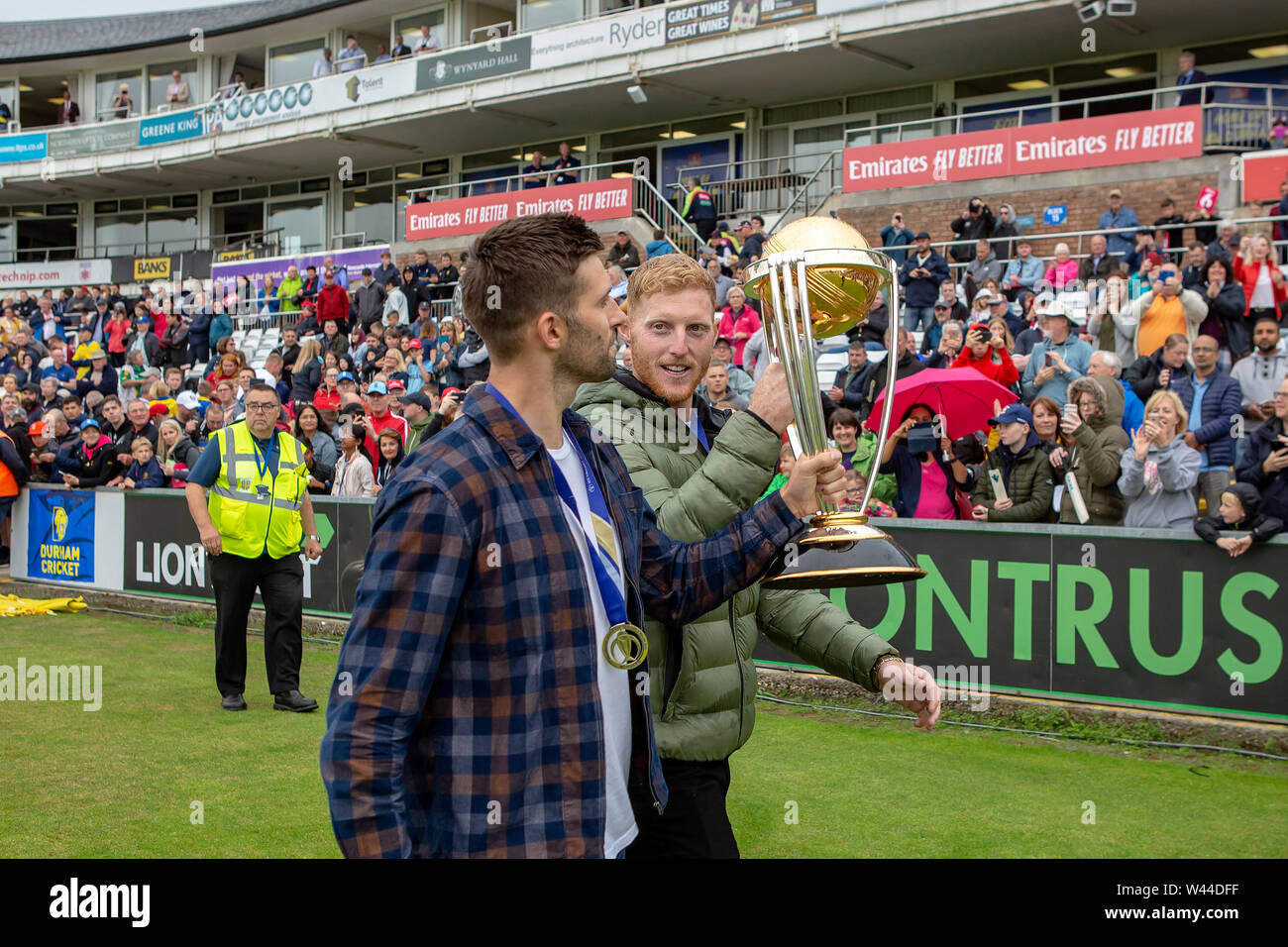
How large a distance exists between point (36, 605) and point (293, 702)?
648 cm

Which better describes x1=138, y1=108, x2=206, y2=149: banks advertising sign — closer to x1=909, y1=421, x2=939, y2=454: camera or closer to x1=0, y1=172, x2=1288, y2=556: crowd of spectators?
x1=0, y1=172, x2=1288, y2=556: crowd of spectators

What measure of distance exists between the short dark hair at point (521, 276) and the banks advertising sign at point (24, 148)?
4166 centimetres

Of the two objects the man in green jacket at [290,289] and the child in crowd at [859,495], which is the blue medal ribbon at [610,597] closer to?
the child in crowd at [859,495]

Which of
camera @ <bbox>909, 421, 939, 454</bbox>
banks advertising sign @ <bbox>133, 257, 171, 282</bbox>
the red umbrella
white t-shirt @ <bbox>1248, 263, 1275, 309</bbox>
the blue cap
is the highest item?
banks advertising sign @ <bbox>133, 257, 171, 282</bbox>

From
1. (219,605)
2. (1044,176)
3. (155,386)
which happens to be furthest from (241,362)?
(1044,176)

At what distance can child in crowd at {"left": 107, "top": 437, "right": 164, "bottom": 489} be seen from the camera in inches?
547

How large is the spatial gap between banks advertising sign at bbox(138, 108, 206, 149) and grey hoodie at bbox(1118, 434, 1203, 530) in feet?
107

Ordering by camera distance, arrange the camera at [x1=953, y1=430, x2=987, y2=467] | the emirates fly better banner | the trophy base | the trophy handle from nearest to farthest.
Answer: the trophy base
the trophy handle
the camera at [x1=953, y1=430, x2=987, y2=467]
the emirates fly better banner

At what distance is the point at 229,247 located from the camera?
3816 centimetres

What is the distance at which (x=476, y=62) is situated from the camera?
29531mm

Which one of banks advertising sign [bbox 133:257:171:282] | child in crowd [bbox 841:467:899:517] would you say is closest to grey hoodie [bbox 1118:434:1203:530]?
child in crowd [bbox 841:467:899:517]
